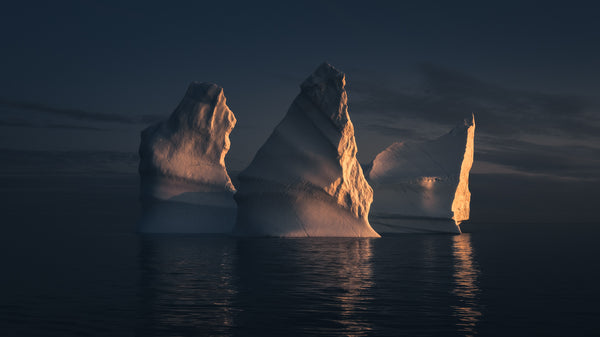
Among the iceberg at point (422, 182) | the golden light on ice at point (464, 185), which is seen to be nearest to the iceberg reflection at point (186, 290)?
the iceberg at point (422, 182)

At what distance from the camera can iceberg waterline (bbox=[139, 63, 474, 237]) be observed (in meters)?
27.3

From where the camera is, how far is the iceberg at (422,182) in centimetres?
3350

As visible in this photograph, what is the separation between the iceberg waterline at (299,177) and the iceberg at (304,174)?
5cm

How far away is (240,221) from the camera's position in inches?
1144

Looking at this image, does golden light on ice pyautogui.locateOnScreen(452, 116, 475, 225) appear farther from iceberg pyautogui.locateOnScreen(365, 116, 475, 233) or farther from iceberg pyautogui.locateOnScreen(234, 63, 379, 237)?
iceberg pyautogui.locateOnScreen(234, 63, 379, 237)

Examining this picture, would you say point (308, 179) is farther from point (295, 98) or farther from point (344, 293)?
point (344, 293)

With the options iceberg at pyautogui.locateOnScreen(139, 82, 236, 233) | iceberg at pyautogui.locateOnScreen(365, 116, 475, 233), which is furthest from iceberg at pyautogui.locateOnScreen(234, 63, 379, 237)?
iceberg at pyautogui.locateOnScreen(365, 116, 475, 233)

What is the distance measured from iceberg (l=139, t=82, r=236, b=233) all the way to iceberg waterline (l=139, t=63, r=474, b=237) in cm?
6

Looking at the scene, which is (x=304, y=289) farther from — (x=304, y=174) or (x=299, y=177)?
(x=304, y=174)

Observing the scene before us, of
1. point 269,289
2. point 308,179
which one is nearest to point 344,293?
Result: point 269,289

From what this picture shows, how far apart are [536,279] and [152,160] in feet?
67.9

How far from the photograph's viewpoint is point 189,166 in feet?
102

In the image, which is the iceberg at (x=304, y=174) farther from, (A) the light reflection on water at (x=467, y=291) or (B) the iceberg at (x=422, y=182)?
(A) the light reflection on water at (x=467, y=291)

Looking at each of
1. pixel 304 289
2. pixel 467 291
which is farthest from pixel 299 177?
pixel 467 291
